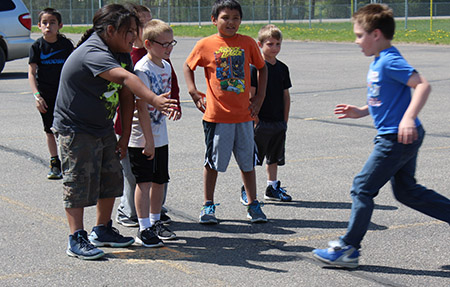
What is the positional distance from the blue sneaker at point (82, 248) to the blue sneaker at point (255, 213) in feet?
4.48

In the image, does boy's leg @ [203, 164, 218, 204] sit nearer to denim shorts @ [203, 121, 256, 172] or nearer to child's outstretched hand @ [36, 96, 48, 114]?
denim shorts @ [203, 121, 256, 172]

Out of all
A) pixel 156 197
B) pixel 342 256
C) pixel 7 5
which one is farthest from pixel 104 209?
pixel 7 5

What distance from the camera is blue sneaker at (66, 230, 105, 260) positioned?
4847 mm

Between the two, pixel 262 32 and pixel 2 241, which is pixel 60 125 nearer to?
pixel 2 241

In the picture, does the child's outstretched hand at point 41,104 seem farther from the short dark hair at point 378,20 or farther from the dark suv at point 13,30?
the dark suv at point 13,30

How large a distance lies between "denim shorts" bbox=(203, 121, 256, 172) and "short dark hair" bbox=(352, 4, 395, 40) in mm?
1561

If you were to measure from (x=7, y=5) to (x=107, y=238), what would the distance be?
1315cm

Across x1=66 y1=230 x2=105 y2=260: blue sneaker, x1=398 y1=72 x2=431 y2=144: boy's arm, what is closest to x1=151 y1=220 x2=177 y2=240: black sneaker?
x1=66 y1=230 x2=105 y2=260: blue sneaker

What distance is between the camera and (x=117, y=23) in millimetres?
4723

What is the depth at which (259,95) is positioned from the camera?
19.3ft

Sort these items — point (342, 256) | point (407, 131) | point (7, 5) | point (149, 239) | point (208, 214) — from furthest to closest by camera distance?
point (7, 5)
point (208, 214)
point (149, 239)
point (342, 256)
point (407, 131)

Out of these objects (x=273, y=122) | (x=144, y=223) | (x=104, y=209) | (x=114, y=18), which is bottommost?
(x=144, y=223)

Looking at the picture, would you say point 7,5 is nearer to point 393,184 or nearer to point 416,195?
point 393,184

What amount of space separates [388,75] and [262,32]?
2.17 metres
